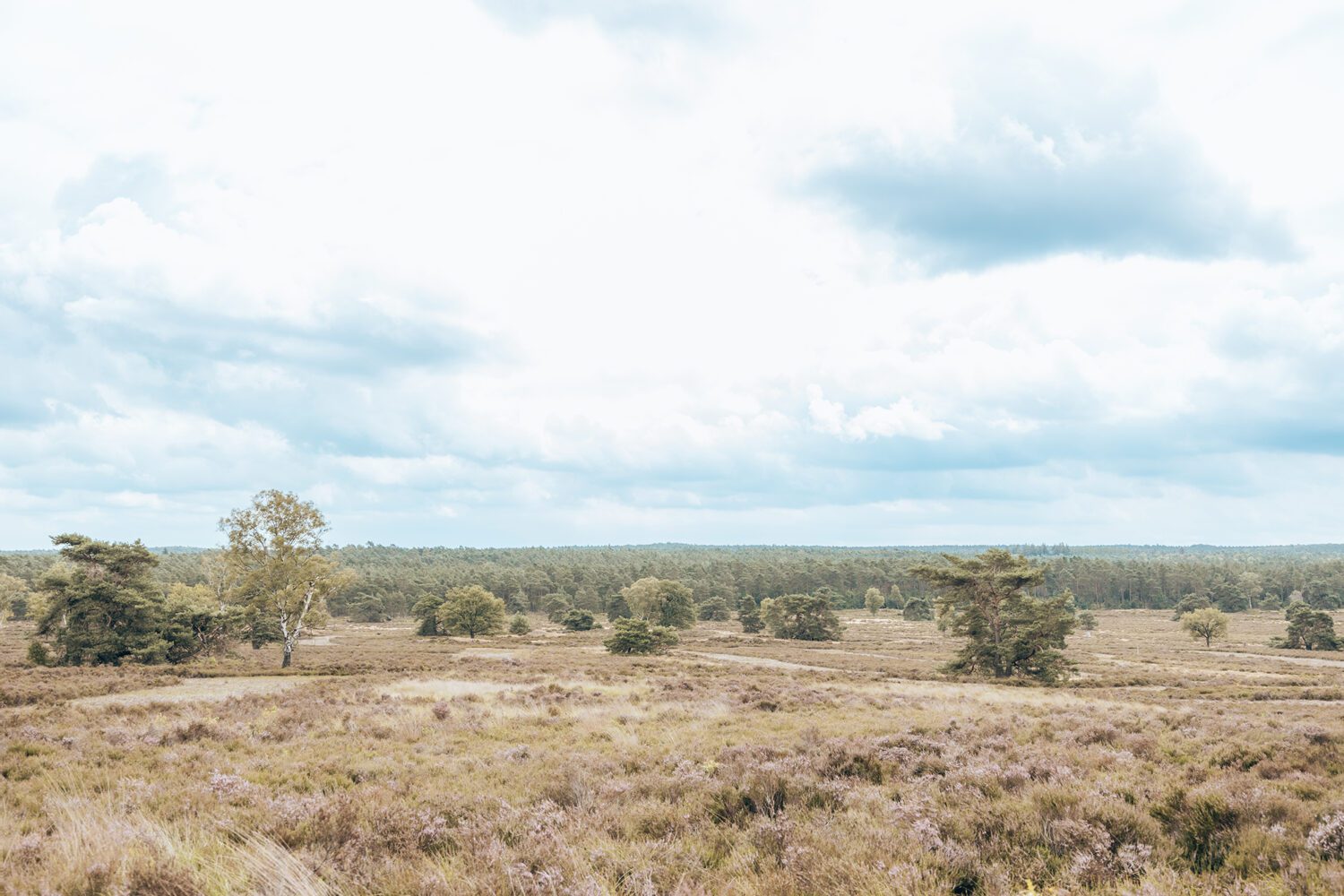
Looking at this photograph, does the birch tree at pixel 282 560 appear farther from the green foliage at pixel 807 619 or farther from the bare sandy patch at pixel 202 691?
the green foliage at pixel 807 619

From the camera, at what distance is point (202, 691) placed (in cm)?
2659

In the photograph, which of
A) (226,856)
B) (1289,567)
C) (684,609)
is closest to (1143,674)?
(226,856)

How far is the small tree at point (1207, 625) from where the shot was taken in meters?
85.4

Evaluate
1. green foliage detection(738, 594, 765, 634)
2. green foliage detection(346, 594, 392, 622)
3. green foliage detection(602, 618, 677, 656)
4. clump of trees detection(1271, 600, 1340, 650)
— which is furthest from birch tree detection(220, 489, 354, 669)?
clump of trees detection(1271, 600, 1340, 650)

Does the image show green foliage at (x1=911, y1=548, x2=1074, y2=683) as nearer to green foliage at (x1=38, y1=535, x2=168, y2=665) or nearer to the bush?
green foliage at (x1=38, y1=535, x2=168, y2=665)

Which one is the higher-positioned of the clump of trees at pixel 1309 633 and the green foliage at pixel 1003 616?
the green foliage at pixel 1003 616

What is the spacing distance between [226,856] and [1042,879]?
805 cm

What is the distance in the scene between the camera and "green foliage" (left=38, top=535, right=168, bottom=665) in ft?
131

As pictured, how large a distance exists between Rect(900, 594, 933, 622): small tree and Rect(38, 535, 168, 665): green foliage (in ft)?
436

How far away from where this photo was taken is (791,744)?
41.9 ft

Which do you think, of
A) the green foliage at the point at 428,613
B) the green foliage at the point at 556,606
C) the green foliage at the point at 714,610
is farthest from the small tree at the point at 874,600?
the green foliage at the point at 428,613

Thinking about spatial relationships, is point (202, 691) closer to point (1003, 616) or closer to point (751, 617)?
point (1003, 616)

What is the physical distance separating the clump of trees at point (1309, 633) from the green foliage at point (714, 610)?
86279 mm

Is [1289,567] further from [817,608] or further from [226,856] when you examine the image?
[226,856]
